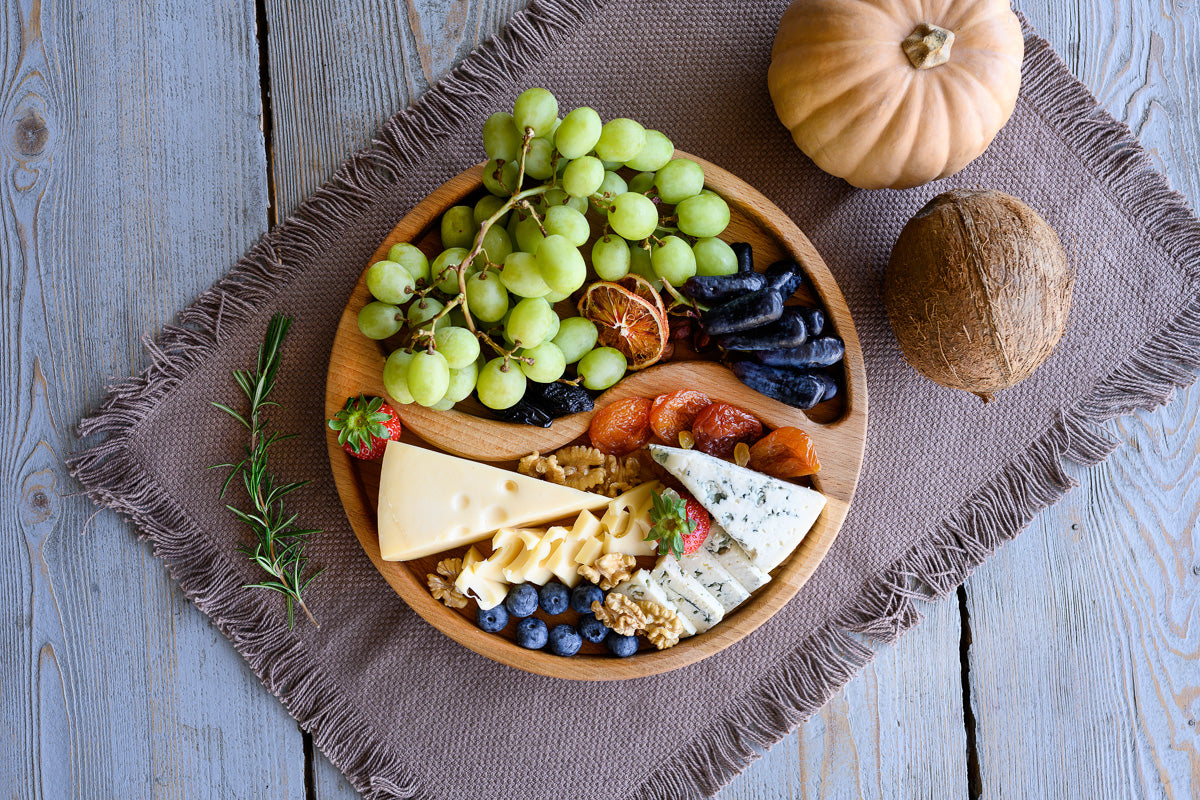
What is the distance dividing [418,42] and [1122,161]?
1.30 metres

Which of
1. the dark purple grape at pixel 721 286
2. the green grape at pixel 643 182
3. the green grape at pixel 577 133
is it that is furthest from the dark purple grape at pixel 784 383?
the green grape at pixel 577 133

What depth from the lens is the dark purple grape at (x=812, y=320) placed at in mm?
1293

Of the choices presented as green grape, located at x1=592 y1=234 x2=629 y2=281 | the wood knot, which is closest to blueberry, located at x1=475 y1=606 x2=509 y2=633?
green grape, located at x1=592 y1=234 x2=629 y2=281

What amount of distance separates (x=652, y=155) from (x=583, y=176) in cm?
16

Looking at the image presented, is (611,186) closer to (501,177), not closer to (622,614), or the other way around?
(501,177)

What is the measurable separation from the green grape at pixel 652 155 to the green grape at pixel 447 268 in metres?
0.30

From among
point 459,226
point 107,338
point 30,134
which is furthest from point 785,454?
point 30,134

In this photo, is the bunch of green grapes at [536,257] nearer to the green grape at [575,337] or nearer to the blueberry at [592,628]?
the green grape at [575,337]

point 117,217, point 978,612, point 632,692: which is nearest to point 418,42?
point 117,217

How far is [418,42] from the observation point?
1457 mm

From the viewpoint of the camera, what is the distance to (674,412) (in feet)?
4.24

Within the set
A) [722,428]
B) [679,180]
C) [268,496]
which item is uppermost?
[679,180]

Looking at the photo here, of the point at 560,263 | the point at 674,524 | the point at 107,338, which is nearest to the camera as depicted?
the point at 560,263

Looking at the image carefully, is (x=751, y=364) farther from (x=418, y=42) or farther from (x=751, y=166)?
(x=418, y=42)
